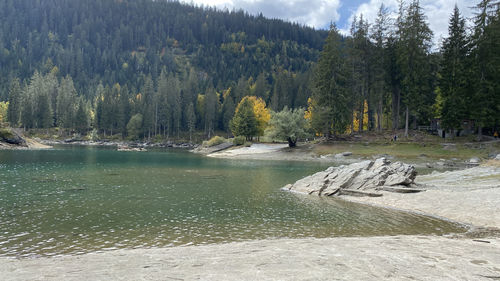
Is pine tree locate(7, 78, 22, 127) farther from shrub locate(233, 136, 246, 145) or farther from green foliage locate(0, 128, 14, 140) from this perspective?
shrub locate(233, 136, 246, 145)

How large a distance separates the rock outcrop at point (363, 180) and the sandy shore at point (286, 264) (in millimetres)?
16388

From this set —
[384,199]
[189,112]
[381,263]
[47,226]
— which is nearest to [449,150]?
[384,199]

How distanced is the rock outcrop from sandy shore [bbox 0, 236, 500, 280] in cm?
1639

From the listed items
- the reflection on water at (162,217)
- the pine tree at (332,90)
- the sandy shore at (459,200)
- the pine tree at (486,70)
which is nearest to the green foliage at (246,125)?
the pine tree at (332,90)

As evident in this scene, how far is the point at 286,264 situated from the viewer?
9.30 metres

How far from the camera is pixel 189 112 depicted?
141250 millimetres

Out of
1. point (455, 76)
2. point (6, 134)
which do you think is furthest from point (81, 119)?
point (455, 76)

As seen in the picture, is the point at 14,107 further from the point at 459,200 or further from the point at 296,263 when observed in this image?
the point at 296,263

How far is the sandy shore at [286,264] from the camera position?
27.4 ft

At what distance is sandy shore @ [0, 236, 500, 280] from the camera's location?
8344mm

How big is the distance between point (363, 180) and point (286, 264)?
76.5 ft

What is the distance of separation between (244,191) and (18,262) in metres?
21.8

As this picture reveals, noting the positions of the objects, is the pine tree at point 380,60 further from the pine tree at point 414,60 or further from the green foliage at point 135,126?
the green foliage at point 135,126

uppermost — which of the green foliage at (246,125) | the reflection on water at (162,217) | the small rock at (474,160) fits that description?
the green foliage at (246,125)
